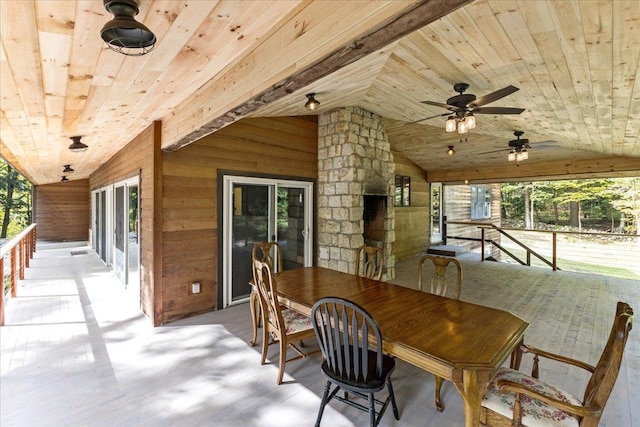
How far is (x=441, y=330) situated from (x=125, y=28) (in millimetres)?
2267

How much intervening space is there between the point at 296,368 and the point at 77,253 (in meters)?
9.14

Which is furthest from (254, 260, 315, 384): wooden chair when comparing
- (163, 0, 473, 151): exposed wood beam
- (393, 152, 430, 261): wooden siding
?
(393, 152, 430, 261): wooden siding

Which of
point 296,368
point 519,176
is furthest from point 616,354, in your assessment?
point 519,176

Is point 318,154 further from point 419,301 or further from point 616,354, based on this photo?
point 616,354

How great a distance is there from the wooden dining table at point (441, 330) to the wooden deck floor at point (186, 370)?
71 cm

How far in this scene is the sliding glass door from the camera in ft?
14.4

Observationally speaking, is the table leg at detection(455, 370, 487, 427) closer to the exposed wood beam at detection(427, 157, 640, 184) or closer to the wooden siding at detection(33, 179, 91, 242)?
the exposed wood beam at detection(427, 157, 640, 184)

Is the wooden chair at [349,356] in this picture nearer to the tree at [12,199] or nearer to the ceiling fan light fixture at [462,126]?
the ceiling fan light fixture at [462,126]

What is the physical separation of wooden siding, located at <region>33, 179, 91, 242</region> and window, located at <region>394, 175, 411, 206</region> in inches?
408

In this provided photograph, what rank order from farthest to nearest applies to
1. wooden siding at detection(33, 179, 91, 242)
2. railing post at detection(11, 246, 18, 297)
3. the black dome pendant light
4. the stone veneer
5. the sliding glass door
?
wooden siding at detection(33, 179, 91, 242)
the stone veneer
railing post at detection(11, 246, 18, 297)
the sliding glass door
the black dome pendant light

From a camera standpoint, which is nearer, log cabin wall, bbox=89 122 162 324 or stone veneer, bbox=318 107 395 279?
log cabin wall, bbox=89 122 162 324

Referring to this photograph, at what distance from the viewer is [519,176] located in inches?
309

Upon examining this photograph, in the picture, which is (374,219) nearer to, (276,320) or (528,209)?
(276,320)

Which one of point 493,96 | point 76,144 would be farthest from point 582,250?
point 76,144
